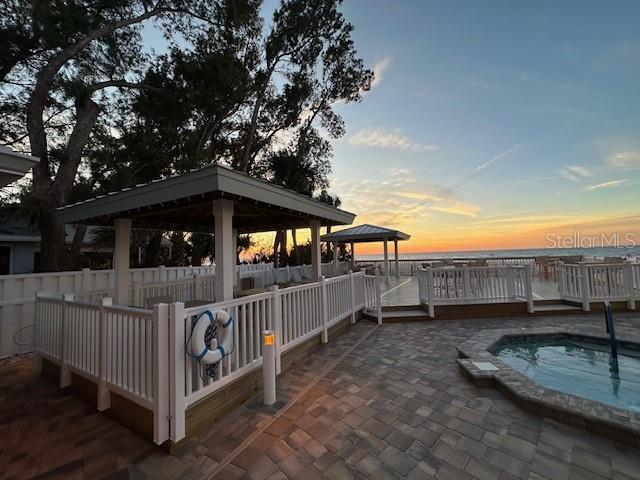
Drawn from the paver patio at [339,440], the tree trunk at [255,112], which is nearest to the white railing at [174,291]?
the paver patio at [339,440]

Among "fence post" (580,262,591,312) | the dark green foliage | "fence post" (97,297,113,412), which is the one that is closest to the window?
the dark green foliage

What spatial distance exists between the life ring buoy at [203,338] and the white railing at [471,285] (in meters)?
5.19

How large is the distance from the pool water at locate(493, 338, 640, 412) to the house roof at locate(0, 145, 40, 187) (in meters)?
5.98

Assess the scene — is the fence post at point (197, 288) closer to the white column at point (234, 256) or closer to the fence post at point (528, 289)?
the white column at point (234, 256)

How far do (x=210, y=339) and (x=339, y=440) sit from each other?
1.43 m

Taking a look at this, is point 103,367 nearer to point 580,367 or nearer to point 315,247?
point 315,247

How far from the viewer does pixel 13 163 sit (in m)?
2.14

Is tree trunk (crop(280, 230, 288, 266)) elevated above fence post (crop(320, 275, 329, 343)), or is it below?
above

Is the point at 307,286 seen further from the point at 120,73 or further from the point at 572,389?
the point at 120,73

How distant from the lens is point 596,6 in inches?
257

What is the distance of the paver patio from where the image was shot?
187cm

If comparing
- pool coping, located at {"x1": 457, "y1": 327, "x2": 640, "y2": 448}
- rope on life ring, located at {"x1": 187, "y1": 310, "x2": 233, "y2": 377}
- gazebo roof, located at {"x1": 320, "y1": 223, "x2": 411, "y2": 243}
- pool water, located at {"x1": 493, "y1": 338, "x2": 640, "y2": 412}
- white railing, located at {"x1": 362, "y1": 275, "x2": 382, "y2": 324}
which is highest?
gazebo roof, located at {"x1": 320, "y1": 223, "x2": 411, "y2": 243}

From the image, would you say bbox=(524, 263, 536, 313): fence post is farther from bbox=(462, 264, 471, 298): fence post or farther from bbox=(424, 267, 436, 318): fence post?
bbox=(424, 267, 436, 318): fence post

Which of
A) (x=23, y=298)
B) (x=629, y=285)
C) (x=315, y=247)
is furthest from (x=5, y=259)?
(x=629, y=285)
